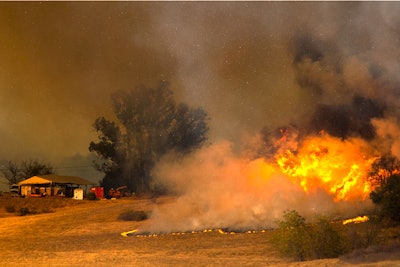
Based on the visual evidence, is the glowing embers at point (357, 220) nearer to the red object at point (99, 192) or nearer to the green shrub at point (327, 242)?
the green shrub at point (327, 242)

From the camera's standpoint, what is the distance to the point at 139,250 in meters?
18.7

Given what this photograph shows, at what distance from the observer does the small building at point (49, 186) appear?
222 feet

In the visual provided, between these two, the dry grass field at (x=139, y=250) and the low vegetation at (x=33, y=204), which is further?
the low vegetation at (x=33, y=204)

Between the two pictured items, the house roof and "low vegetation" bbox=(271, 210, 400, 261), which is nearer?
"low vegetation" bbox=(271, 210, 400, 261)

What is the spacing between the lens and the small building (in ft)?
222

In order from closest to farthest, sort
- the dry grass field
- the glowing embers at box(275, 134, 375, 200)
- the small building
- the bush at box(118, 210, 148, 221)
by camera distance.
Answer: the dry grass field → the glowing embers at box(275, 134, 375, 200) → the bush at box(118, 210, 148, 221) → the small building

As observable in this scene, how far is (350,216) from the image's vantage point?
2278cm

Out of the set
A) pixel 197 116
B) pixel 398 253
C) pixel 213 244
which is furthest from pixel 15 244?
pixel 197 116

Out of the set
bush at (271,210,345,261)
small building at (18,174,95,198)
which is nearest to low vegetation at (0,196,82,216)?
small building at (18,174,95,198)

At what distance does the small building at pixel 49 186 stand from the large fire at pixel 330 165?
157ft

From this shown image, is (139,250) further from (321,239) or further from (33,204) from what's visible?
(33,204)

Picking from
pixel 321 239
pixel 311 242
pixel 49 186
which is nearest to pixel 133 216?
pixel 311 242

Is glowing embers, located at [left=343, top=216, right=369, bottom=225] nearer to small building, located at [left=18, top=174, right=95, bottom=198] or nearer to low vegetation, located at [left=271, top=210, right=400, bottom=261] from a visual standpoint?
low vegetation, located at [left=271, top=210, right=400, bottom=261]

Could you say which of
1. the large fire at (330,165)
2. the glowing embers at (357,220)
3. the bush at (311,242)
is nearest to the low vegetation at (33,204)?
the large fire at (330,165)
